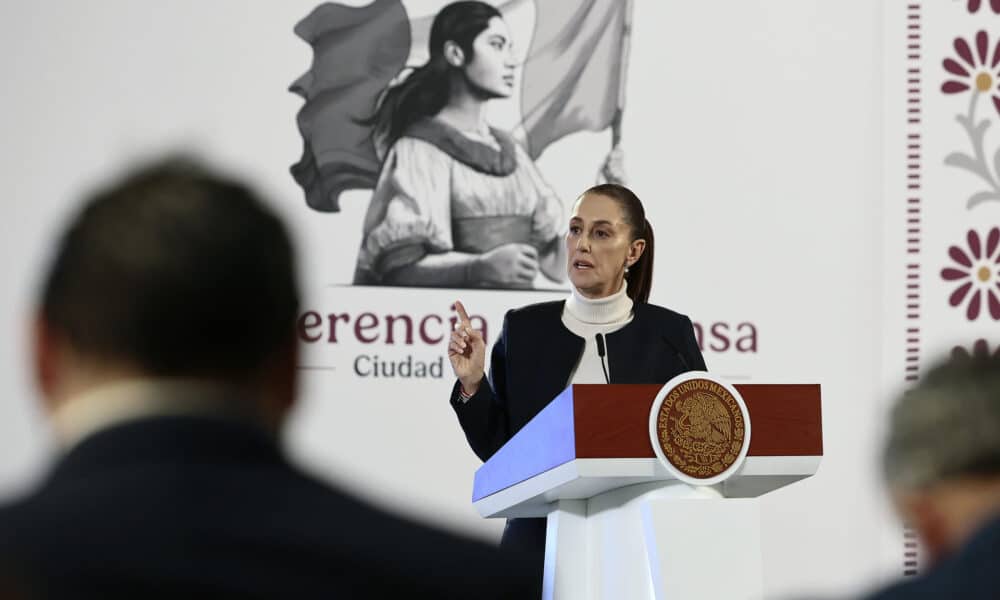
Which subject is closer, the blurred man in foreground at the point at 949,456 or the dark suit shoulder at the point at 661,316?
the blurred man in foreground at the point at 949,456

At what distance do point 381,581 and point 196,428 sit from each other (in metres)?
0.17

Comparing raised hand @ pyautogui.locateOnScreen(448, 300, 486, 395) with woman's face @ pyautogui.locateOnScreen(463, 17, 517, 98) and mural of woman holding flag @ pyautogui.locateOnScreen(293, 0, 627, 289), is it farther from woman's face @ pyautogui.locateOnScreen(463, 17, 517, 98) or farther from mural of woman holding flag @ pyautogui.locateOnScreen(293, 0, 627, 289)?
woman's face @ pyautogui.locateOnScreen(463, 17, 517, 98)

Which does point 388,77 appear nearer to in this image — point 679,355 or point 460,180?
point 460,180

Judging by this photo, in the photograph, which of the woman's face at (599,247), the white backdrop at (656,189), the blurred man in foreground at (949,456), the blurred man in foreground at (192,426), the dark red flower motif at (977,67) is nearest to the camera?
the blurred man in foreground at (192,426)

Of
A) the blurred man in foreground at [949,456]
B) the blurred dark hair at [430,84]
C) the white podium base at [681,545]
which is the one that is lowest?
the white podium base at [681,545]

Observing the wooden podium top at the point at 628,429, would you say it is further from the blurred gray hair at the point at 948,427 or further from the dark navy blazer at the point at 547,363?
the blurred gray hair at the point at 948,427

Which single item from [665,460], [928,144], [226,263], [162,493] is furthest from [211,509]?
[928,144]

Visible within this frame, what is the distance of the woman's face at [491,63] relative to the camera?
5.97 meters

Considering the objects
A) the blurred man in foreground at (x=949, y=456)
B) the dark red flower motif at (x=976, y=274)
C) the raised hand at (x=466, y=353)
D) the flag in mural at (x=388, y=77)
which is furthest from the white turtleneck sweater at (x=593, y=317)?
the dark red flower motif at (x=976, y=274)

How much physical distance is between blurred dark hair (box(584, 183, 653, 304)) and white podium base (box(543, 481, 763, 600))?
47.1 inches

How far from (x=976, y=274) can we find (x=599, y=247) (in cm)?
284

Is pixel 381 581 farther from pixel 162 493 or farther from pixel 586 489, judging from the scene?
pixel 586 489

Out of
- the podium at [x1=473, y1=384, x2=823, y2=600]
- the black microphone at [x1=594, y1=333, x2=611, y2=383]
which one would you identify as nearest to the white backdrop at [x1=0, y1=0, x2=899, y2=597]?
the black microphone at [x1=594, y1=333, x2=611, y2=383]

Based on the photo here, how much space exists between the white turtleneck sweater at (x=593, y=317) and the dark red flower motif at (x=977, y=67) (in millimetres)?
2953
